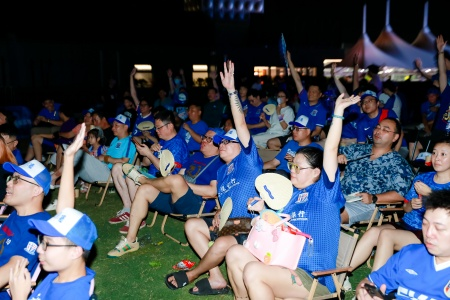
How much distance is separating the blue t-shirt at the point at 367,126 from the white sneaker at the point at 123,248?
3.46m

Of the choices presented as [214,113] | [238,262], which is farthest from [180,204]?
[214,113]

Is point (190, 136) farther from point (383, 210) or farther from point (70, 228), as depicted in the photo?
point (70, 228)

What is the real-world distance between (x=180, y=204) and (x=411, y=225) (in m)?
2.31

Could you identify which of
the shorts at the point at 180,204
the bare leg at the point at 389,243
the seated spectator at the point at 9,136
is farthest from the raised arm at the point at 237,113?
the seated spectator at the point at 9,136

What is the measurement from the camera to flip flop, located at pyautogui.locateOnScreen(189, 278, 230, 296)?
13.2 ft

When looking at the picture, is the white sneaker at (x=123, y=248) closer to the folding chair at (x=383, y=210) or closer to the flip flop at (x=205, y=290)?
the flip flop at (x=205, y=290)

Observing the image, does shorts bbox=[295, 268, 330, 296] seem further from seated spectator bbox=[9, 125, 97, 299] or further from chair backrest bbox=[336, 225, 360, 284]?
seated spectator bbox=[9, 125, 97, 299]

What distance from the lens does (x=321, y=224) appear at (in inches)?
127

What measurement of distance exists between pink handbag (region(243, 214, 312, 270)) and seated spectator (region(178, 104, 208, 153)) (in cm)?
421

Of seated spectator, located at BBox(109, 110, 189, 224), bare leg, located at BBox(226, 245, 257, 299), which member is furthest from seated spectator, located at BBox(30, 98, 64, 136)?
bare leg, located at BBox(226, 245, 257, 299)

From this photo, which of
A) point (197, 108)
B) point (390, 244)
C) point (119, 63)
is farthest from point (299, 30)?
point (390, 244)

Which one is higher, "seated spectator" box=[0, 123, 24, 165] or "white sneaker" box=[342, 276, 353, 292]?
"seated spectator" box=[0, 123, 24, 165]

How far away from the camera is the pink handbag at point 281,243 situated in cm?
305

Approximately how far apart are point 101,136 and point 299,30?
25.7m
